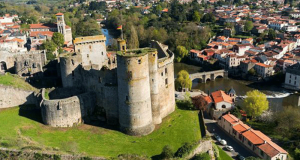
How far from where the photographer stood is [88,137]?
3089 cm

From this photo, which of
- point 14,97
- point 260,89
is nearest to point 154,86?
point 14,97

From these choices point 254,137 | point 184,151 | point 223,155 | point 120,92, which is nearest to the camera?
point 184,151

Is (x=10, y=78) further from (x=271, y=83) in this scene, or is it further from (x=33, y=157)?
(x=271, y=83)

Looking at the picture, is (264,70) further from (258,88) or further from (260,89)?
(260,89)

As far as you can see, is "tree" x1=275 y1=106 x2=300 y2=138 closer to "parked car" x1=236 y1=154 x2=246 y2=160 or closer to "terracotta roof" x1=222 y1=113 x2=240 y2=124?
"terracotta roof" x1=222 y1=113 x2=240 y2=124

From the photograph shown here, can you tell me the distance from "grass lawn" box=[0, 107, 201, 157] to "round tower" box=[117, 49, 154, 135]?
116cm

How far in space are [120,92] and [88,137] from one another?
5.64 meters

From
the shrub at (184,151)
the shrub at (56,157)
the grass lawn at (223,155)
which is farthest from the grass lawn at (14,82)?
the grass lawn at (223,155)

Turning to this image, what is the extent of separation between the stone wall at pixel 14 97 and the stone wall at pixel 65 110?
11.5ft

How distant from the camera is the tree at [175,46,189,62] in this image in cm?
8261

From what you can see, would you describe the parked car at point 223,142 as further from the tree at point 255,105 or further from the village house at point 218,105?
the tree at point 255,105

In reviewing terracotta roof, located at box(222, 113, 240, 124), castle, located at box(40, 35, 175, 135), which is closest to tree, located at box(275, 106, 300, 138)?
terracotta roof, located at box(222, 113, 240, 124)

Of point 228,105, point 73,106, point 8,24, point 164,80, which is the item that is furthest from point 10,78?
point 8,24

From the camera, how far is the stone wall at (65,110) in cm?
3150
